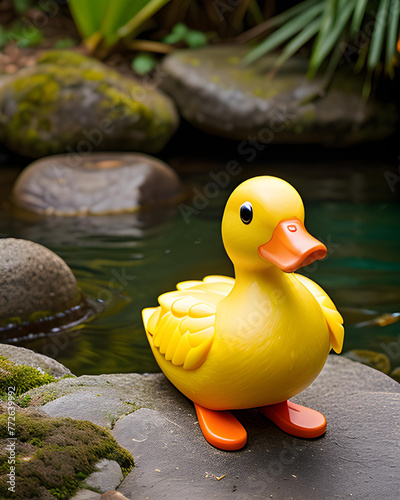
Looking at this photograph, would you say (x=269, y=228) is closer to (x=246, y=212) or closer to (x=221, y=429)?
(x=246, y=212)

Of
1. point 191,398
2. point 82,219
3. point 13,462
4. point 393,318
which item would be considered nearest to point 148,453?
point 191,398

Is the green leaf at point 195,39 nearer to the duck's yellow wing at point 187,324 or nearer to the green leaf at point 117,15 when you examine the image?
the green leaf at point 117,15

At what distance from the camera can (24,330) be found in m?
3.51

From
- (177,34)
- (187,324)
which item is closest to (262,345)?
(187,324)

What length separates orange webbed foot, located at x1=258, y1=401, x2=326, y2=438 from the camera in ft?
7.32

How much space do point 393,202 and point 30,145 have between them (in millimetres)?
3826

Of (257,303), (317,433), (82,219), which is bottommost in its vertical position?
(82,219)

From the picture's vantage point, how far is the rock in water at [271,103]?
6891 millimetres

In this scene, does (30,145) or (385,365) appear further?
(30,145)

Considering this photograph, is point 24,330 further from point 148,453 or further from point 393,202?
point 393,202

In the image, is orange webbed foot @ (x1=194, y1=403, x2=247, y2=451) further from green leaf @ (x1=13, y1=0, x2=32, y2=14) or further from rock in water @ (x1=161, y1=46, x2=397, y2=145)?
green leaf @ (x1=13, y1=0, x2=32, y2=14)

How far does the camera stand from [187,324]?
220 cm

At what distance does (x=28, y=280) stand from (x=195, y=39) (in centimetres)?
515

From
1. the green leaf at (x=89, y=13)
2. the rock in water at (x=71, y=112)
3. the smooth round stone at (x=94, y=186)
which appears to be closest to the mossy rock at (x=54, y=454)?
the smooth round stone at (x=94, y=186)
